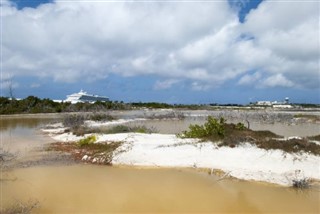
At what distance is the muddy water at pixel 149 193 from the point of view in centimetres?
1195

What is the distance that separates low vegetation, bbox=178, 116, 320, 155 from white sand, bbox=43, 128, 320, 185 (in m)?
0.45

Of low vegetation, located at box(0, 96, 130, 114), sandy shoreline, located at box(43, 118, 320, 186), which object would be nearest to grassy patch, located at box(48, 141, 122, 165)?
sandy shoreline, located at box(43, 118, 320, 186)

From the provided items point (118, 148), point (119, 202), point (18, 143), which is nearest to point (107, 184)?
point (119, 202)

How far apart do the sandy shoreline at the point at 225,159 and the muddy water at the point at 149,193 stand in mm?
1017

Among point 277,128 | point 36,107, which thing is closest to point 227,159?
point 277,128

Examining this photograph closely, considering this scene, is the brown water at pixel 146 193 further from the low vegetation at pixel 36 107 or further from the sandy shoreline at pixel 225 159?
the low vegetation at pixel 36 107

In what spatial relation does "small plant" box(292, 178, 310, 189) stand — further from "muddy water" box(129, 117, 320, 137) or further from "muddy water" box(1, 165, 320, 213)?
"muddy water" box(129, 117, 320, 137)

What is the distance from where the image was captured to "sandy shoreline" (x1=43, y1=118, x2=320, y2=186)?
15.5 metres

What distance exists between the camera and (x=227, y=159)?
57.7 feet

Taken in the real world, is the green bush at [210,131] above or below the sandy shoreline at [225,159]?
above

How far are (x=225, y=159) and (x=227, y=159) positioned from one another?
0.32 feet

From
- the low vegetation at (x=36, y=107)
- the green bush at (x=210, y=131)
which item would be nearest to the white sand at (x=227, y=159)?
the green bush at (x=210, y=131)

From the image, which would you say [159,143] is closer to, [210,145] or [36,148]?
[210,145]

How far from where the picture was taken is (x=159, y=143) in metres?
21.2
